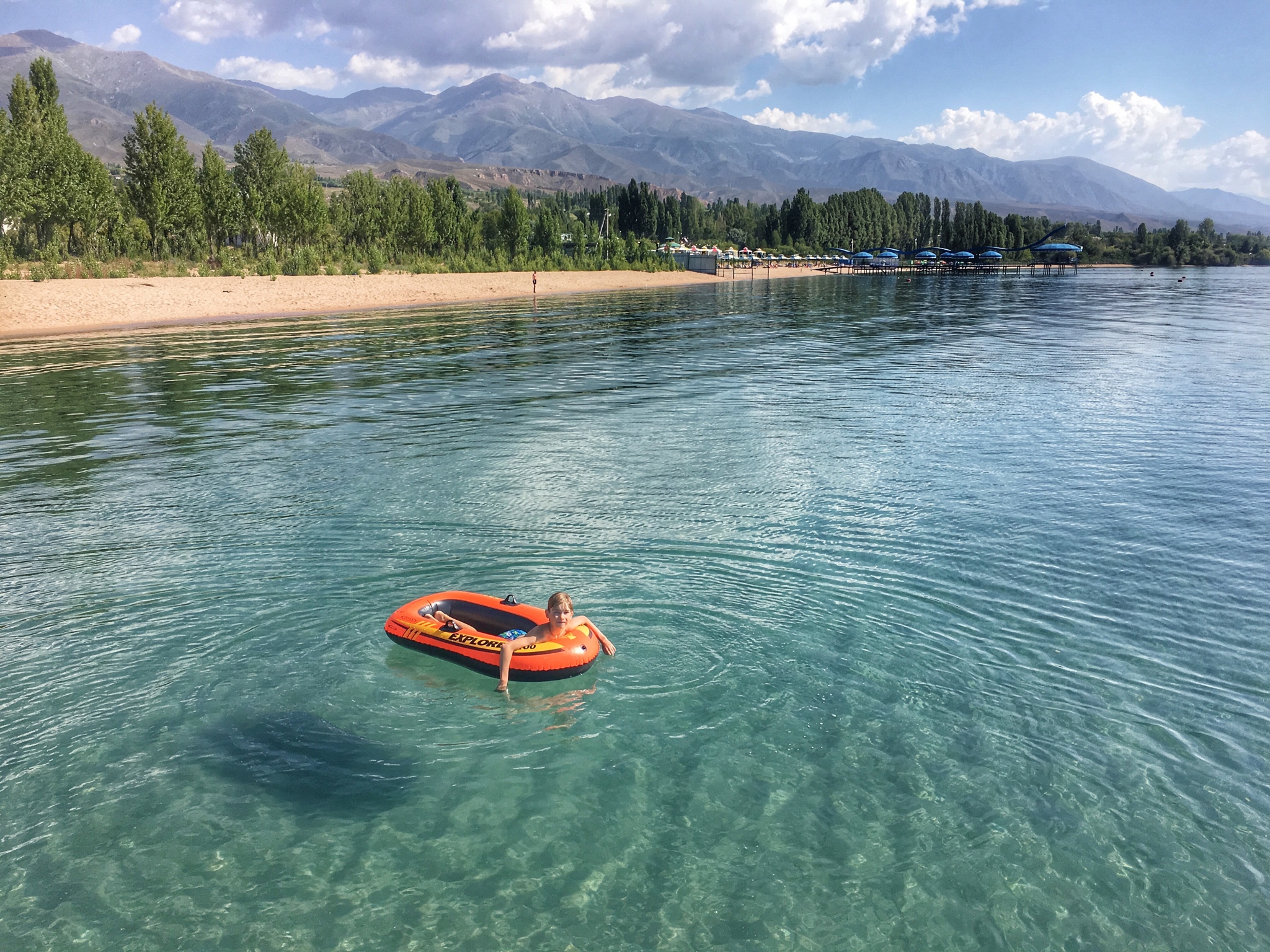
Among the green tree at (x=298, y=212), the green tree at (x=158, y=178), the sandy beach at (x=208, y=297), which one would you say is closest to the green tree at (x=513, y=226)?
the sandy beach at (x=208, y=297)

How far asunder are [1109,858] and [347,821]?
21.8 ft

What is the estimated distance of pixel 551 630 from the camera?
372 inches

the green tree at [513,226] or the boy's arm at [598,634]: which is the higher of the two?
the green tree at [513,226]

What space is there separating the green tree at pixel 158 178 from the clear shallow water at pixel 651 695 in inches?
2446

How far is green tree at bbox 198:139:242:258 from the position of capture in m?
76.4

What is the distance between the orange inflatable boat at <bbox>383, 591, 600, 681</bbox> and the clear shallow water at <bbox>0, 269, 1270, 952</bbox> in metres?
0.33

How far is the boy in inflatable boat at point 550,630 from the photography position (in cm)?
932

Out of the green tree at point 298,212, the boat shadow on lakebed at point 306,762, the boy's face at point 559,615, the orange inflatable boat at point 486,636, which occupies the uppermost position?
the green tree at point 298,212

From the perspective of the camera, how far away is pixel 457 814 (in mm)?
7598

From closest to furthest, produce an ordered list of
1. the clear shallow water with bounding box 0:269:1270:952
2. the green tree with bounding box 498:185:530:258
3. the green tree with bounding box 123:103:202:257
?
the clear shallow water with bounding box 0:269:1270:952
the green tree with bounding box 123:103:202:257
the green tree with bounding box 498:185:530:258

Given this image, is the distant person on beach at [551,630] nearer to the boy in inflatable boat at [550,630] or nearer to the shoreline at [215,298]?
the boy in inflatable boat at [550,630]

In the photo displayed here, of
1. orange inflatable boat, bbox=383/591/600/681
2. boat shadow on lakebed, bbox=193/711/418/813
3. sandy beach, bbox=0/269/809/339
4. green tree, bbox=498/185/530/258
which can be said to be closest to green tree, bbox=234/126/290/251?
sandy beach, bbox=0/269/809/339

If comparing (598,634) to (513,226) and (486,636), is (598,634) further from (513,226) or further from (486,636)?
(513,226)

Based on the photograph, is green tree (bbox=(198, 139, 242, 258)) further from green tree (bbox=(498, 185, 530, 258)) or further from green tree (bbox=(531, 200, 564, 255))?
green tree (bbox=(531, 200, 564, 255))
